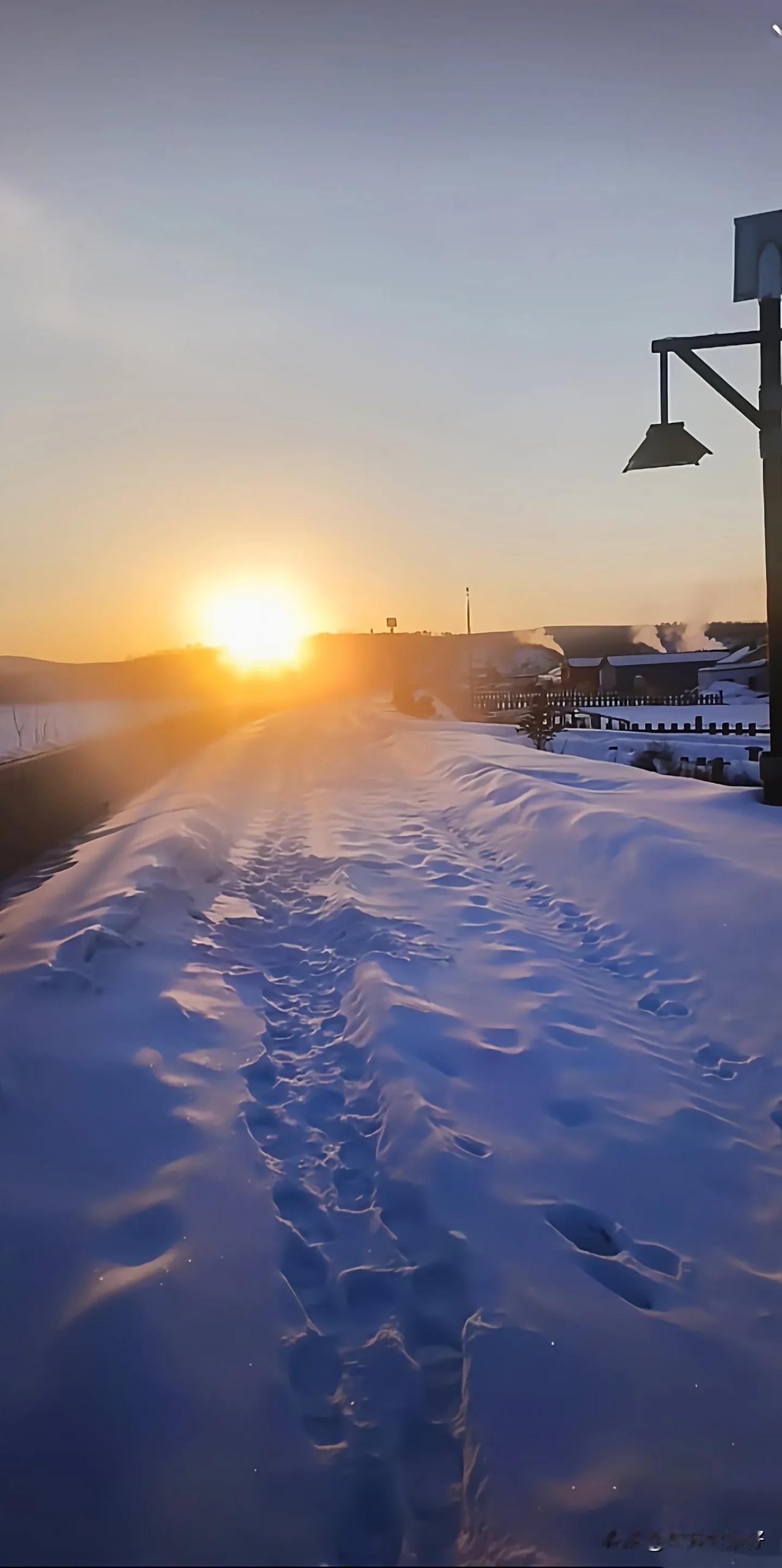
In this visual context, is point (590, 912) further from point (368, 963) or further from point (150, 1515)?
point (150, 1515)

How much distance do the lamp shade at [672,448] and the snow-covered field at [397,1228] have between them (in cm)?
322

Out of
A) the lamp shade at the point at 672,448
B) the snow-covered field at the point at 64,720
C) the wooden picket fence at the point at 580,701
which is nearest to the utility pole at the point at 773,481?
the lamp shade at the point at 672,448

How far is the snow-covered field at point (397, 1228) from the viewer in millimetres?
2064

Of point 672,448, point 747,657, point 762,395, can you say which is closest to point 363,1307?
point 672,448

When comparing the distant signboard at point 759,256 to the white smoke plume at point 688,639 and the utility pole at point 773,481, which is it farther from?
→ the white smoke plume at point 688,639

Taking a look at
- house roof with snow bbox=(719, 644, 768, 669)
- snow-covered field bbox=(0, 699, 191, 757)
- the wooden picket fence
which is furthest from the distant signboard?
house roof with snow bbox=(719, 644, 768, 669)

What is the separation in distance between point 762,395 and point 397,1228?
24.7 feet

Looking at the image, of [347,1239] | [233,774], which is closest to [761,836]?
[347,1239]

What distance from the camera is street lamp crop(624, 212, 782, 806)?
6.91 m

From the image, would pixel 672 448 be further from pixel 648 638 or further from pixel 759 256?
pixel 648 638

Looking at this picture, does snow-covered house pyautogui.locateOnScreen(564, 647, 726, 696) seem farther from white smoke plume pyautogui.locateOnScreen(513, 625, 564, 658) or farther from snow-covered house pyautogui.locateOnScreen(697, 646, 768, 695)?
white smoke plume pyautogui.locateOnScreen(513, 625, 564, 658)

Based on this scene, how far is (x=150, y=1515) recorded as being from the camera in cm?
197

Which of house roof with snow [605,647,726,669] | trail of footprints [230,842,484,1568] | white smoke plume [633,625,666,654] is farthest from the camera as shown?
white smoke plume [633,625,666,654]

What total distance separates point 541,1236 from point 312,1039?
189 centimetres
